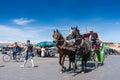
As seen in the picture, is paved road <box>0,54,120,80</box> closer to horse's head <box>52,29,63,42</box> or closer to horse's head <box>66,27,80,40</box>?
horse's head <box>52,29,63,42</box>

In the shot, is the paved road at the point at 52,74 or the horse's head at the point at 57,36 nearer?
the paved road at the point at 52,74

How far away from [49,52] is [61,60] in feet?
87.2

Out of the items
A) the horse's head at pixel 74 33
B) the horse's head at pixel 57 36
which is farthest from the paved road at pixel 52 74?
the horse's head at pixel 74 33

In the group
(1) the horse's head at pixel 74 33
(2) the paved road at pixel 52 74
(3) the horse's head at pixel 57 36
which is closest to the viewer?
(2) the paved road at pixel 52 74

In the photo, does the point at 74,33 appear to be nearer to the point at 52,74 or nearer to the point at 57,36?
the point at 57,36

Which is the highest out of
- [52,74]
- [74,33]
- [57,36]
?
[74,33]

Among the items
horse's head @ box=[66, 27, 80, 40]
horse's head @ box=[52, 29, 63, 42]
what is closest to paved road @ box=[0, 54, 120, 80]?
horse's head @ box=[52, 29, 63, 42]

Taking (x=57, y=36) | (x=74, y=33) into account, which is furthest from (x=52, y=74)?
(x=74, y=33)

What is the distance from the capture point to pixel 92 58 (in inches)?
731

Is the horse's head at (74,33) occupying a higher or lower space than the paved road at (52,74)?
higher

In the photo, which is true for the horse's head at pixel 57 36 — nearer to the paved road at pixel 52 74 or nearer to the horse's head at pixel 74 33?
the horse's head at pixel 74 33

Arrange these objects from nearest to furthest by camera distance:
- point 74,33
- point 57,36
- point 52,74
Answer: point 74,33, point 52,74, point 57,36

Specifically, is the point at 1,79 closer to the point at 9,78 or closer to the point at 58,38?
the point at 9,78

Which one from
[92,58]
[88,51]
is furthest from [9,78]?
[92,58]
